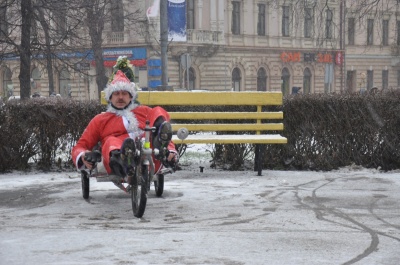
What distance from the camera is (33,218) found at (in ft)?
21.7

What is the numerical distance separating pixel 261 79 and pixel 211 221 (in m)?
47.6

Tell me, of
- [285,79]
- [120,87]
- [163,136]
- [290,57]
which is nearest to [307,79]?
[285,79]

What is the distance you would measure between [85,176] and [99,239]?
201 centimetres

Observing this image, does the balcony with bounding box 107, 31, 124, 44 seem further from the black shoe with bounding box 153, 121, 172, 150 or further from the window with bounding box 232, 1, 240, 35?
the black shoe with bounding box 153, 121, 172, 150

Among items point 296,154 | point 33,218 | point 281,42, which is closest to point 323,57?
point 281,42

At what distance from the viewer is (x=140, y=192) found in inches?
255

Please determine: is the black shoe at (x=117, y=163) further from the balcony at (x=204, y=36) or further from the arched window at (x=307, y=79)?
the arched window at (x=307, y=79)

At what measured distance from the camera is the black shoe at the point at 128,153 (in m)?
6.50

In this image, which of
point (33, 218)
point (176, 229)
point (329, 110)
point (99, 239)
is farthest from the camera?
point (329, 110)

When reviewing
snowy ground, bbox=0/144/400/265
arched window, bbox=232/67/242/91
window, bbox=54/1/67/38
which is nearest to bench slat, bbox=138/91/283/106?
snowy ground, bbox=0/144/400/265

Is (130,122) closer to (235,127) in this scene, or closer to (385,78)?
(235,127)

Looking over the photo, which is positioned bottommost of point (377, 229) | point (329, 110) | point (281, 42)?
point (377, 229)

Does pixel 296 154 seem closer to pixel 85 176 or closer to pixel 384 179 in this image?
pixel 384 179

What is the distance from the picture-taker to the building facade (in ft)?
151
